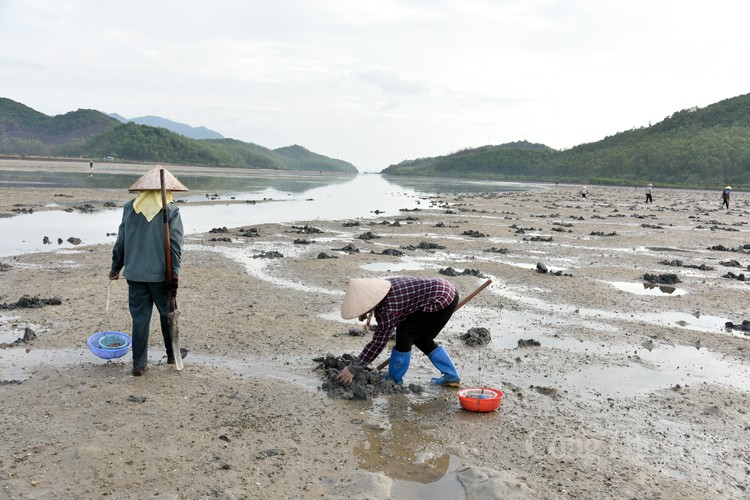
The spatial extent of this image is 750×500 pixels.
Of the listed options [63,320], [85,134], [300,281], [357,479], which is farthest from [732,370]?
[85,134]

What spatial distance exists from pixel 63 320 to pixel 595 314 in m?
8.89

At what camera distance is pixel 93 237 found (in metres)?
17.9

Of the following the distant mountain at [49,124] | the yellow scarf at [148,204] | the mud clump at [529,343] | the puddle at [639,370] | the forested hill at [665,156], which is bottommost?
the puddle at [639,370]

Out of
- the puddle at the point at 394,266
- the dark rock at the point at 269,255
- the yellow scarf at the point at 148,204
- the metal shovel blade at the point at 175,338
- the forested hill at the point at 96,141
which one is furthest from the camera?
the forested hill at the point at 96,141

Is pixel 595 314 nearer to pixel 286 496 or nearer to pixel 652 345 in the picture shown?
pixel 652 345

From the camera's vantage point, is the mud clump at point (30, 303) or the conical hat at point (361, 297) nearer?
the conical hat at point (361, 297)

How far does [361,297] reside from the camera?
6.00 m

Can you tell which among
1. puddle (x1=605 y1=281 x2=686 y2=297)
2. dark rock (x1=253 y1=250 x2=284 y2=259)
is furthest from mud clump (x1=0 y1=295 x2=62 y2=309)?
puddle (x1=605 y1=281 x2=686 y2=297)

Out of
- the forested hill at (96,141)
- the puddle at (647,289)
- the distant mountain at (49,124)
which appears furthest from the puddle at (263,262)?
the distant mountain at (49,124)

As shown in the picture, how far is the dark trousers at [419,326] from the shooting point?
6.43 m

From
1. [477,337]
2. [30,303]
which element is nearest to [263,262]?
[30,303]

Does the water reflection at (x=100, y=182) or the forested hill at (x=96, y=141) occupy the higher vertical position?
the forested hill at (x=96, y=141)

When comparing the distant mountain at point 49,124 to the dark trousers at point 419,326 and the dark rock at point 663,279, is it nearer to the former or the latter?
the dark rock at point 663,279

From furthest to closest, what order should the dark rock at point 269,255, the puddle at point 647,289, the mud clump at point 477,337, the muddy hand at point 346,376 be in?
the dark rock at point 269,255, the puddle at point 647,289, the mud clump at point 477,337, the muddy hand at point 346,376
